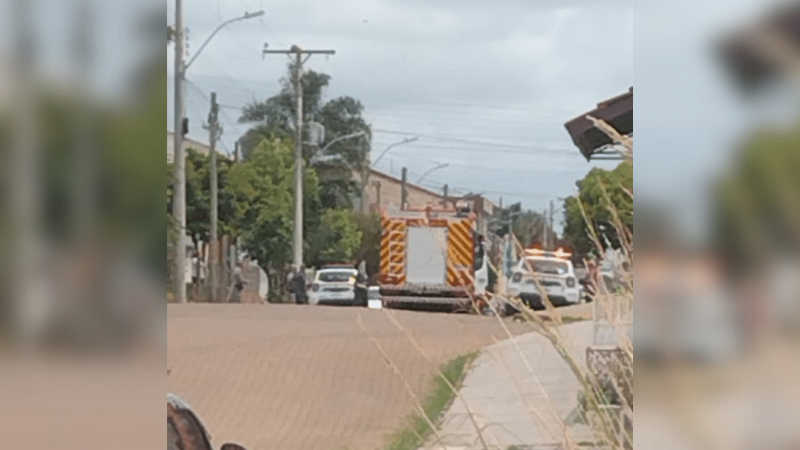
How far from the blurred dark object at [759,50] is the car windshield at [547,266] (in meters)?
1.20

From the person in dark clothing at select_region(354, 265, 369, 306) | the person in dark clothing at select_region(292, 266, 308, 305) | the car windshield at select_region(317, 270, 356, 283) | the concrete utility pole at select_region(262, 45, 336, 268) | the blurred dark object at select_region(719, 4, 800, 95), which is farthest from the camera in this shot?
the concrete utility pole at select_region(262, 45, 336, 268)

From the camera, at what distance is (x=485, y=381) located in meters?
4.80

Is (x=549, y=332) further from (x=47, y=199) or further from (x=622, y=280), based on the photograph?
(x=47, y=199)

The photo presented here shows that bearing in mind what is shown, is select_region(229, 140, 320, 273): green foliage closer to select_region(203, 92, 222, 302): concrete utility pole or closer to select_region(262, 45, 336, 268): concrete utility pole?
select_region(262, 45, 336, 268): concrete utility pole

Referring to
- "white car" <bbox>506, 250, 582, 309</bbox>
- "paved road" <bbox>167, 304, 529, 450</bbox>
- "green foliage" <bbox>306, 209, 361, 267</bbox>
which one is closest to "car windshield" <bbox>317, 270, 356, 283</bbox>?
"green foliage" <bbox>306, 209, 361, 267</bbox>

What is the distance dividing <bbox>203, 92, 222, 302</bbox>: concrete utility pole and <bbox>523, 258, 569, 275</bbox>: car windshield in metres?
20.1

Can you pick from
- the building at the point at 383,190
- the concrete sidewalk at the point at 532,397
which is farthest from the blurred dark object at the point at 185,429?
the building at the point at 383,190

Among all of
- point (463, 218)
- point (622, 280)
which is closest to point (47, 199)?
point (622, 280)

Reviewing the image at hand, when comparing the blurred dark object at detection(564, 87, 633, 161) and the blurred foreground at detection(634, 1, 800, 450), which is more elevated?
the blurred dark object at detection(564, 87, 633, 161)

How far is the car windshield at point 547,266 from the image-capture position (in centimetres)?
227

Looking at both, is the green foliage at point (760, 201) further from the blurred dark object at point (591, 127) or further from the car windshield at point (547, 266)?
the blurred dark object at point (591, 127)

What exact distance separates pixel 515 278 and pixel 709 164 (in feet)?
4.91

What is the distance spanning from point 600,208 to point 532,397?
44 cm

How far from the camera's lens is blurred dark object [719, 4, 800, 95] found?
0.99 meters
